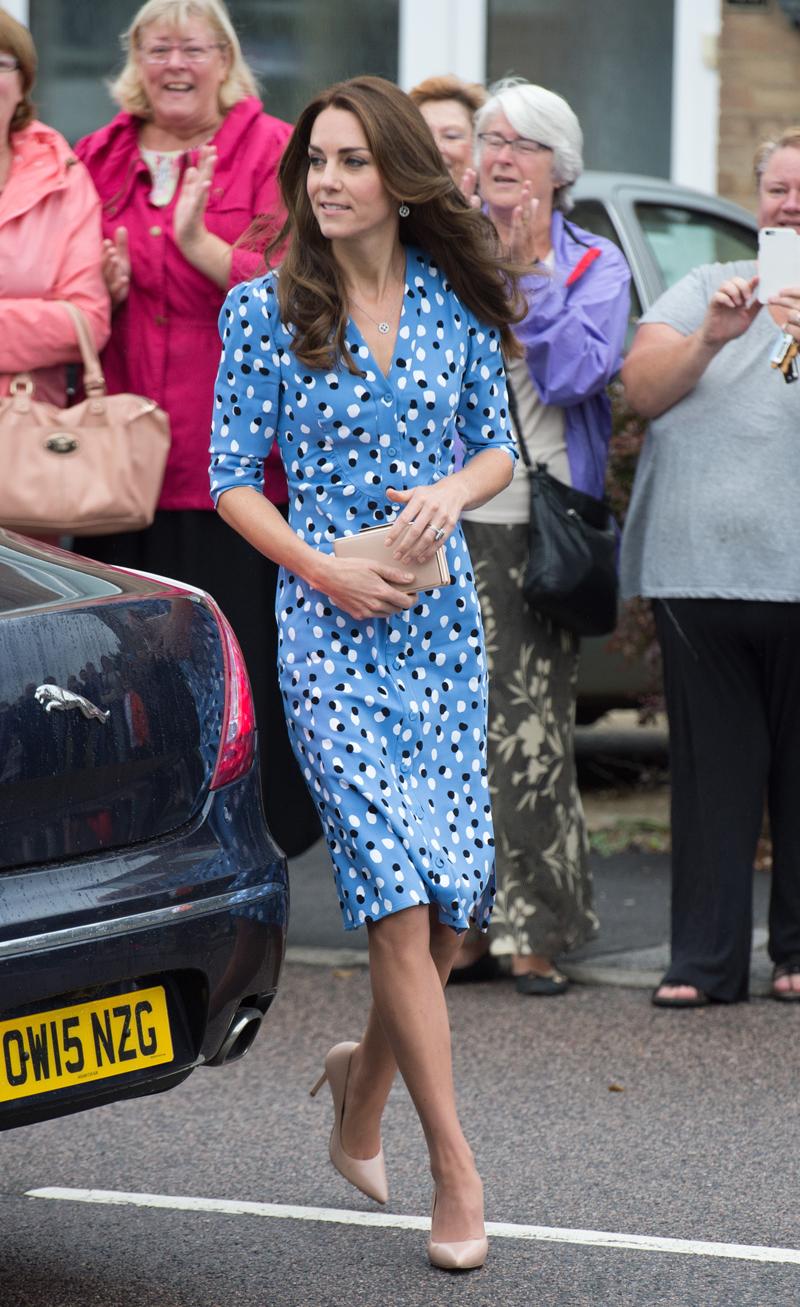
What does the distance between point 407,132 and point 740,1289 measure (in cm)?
202

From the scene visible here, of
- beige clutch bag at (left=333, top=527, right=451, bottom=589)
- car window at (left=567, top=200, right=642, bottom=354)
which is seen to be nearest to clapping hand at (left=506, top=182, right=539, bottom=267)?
beige clutch bag at (left=333, top=527, right=451, bottom=589)

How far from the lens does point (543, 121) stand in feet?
17.6

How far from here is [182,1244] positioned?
3.76 meters

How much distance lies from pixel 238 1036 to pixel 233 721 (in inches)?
20.1

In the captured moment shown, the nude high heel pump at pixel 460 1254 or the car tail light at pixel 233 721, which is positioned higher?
the car tail light at pixel 233 721

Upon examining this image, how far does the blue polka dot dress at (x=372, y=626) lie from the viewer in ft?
12.2

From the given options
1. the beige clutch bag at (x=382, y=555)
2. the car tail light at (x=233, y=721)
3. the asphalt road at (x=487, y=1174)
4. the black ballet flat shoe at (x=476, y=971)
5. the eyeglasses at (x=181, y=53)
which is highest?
the eyeglasses at (x=181, y=53)

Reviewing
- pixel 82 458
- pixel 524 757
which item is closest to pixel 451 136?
pixel 82 458

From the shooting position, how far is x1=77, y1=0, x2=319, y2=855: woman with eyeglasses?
17.6ft

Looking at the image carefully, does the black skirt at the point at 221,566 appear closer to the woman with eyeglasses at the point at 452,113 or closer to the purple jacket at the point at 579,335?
the purple jacket at the point at 579,335

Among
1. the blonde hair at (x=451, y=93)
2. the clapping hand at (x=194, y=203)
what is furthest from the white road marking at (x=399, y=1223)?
the blonde hair at (x=451, y=93)

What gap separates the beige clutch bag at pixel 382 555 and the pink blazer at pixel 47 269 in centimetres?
173

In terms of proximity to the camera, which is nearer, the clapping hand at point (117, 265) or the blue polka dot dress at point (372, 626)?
the blue polka dot dress at point (372, 626)

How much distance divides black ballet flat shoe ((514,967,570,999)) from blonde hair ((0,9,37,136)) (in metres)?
2.48
